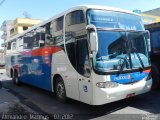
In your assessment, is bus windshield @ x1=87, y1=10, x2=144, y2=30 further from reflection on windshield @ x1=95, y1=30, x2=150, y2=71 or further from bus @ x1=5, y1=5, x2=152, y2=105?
reflection on windshield @ x1=95, y1=30, x2=150, y2=71

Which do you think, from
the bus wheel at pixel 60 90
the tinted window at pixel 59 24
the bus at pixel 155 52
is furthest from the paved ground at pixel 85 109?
the tinted window at pixel 59 24

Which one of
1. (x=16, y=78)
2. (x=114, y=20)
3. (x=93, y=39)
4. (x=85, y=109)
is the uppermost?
(x=114, y=20)

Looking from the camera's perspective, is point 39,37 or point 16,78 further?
point 16,78

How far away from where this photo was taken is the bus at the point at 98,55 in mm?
6703

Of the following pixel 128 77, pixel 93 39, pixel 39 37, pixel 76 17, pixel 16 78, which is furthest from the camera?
pixel 16 78

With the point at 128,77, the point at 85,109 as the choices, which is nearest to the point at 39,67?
the point at 85,109

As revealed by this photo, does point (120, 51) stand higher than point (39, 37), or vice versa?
point (39, 37)

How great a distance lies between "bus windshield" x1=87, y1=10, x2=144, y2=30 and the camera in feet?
23.0

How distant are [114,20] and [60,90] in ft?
10.4

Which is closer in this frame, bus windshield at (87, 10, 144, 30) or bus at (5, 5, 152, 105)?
bus at (5, 5, 152, 105)

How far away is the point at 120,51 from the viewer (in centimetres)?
715

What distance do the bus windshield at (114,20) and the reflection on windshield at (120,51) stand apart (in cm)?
22

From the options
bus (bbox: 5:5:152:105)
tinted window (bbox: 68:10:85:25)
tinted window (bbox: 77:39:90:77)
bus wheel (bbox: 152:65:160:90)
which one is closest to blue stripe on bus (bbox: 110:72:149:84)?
bus (bbox: 5:5:152:105)

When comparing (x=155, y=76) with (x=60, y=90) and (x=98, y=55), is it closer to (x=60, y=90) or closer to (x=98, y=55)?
(x=60, y=90)
